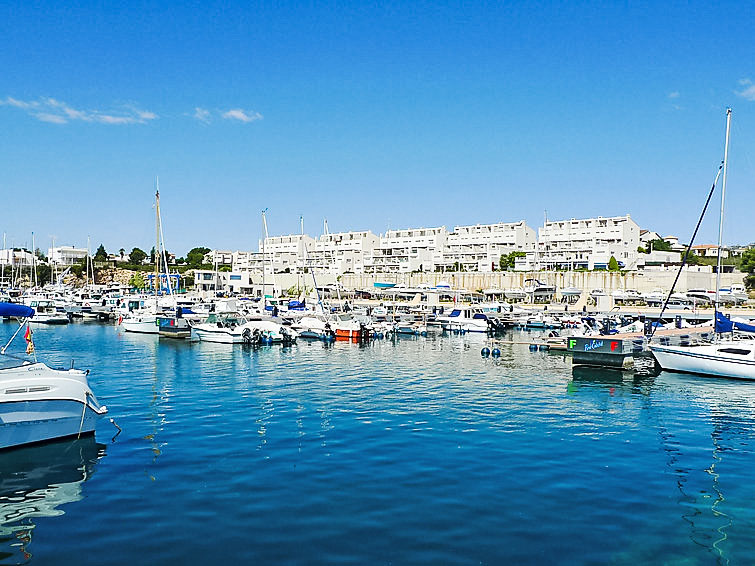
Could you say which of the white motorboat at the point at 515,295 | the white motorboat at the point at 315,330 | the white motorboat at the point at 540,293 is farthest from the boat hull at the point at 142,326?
the white motorboat at the point at 540,293

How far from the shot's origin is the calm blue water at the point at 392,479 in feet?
37.3

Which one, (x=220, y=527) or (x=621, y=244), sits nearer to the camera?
(x=220, y=527)

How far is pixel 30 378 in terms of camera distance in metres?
16.6

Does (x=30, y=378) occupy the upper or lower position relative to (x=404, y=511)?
upper

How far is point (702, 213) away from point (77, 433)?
126 feet

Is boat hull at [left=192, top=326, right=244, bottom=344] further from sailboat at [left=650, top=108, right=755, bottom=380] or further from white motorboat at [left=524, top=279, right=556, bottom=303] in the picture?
white motorboat at [left=524, top=279, right=556, bottom=303]

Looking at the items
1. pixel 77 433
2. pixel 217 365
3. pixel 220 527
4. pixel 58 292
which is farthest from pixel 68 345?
pixel 58 292

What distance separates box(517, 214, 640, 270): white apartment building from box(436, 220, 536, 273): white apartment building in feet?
25.3

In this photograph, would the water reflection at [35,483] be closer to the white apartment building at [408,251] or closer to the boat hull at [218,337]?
the boat hull at [218,337]

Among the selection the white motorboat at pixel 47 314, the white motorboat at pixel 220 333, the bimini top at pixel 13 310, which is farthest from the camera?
the white motorboat at pixel 47 314

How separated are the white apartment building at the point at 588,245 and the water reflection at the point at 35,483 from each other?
121962 millimetres

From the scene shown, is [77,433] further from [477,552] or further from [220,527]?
[477,552]

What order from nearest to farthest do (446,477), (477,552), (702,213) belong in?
1. (477,552)
2. (446,477)
3. (702,213)

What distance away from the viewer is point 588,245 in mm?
141625
